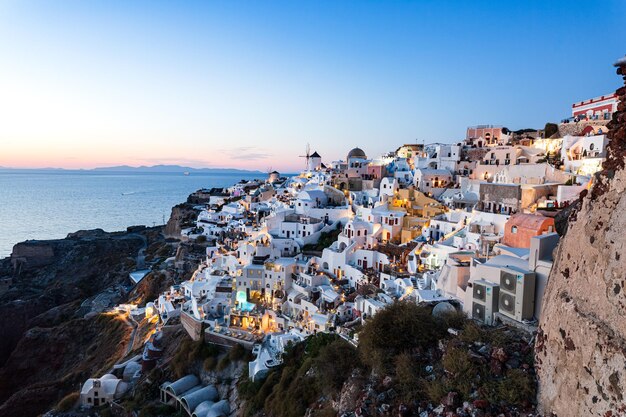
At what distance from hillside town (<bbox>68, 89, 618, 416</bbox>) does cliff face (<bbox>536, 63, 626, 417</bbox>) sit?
4.42 meters

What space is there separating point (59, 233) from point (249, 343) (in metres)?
87.5

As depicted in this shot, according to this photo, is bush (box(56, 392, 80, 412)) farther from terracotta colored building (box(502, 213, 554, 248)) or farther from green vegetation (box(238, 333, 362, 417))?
terracotta colored building (box(502, 213, 554, 248))

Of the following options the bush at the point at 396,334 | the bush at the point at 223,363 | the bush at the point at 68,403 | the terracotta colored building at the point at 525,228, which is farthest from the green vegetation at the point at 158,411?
the terracotta colored building at the point at 525,228

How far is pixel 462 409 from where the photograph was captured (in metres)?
10.3

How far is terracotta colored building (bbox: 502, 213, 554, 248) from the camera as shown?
763 inches

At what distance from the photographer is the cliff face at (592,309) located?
712 cm

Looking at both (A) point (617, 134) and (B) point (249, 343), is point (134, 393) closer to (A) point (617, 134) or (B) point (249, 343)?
(B) point (249, 343)

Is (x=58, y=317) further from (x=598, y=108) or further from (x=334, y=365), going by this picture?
(x=598, y=108)

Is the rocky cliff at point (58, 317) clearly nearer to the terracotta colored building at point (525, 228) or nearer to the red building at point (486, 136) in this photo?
the terracotta colored building at point (525, 228)

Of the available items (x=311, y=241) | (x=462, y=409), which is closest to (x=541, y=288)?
(x=462, y=409)

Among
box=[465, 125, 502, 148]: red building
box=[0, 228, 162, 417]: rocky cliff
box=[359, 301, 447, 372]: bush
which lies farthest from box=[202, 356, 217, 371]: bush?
box=[465, 125, 502, 148]: red building

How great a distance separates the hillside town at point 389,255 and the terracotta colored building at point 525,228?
65mm

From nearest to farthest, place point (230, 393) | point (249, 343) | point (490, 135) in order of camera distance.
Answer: point (230, 393) → point (249, 343) → point (490, 135)

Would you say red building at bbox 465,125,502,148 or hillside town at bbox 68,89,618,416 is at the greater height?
red building at bbox 465,125,502,148
